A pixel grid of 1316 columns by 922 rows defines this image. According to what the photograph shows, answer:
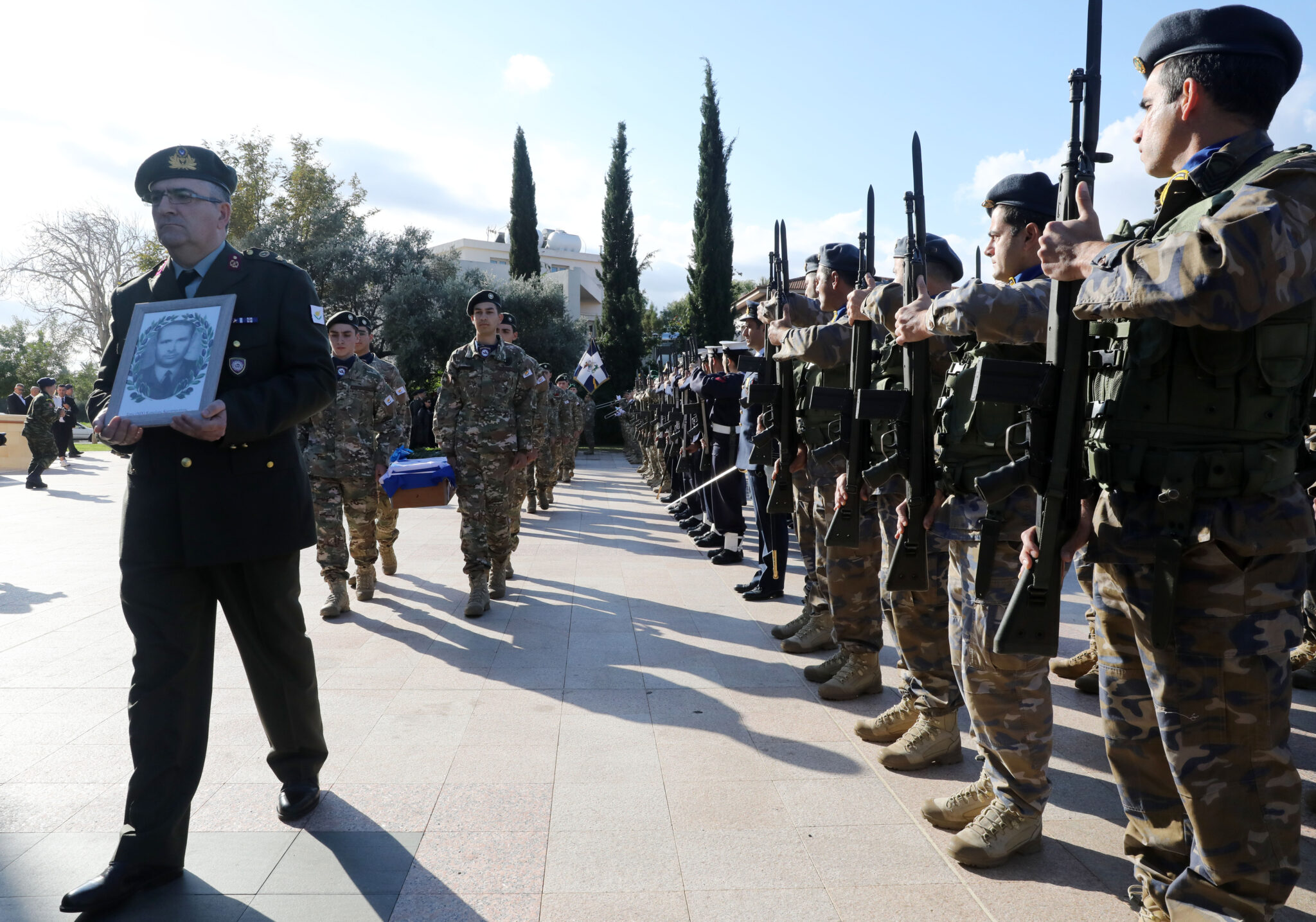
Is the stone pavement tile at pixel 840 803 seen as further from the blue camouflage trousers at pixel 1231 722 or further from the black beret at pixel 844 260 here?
the black beret at pixel 844 260

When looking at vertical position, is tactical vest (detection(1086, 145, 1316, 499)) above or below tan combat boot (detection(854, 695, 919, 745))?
above

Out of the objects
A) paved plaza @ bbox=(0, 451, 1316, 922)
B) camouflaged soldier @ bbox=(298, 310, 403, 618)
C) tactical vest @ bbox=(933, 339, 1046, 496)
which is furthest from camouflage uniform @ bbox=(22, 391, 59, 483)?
tactical vest @ bbox=(933, 339, 1046, 496)

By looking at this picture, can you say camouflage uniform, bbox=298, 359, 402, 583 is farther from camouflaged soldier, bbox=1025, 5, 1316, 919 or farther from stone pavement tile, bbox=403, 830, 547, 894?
camouflaged soldier, bbox=1025, 5, 1316, 919

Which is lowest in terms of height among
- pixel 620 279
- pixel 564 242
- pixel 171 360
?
pixel 171 360

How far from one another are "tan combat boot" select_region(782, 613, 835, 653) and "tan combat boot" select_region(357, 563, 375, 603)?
3457mm

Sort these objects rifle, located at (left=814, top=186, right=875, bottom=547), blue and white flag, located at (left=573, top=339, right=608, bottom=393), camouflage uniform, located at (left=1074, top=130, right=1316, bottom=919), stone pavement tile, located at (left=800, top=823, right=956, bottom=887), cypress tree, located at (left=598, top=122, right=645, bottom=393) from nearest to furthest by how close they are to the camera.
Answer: camouflage uniform, located at (left=1074, top=130, right=1316, bottom=919) → stone pavement tile, located at (left=800, top=823, right=956, bottom=887) → rifle, located at (left=814, top=186, right=875, bottom=547) → blue and white flag, located at (left=573, top=339, right=608, bottom=393) → cypress tree, located at (left=598, top=122, right=645, bottom=393)

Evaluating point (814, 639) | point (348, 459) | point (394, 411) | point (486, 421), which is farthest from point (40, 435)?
point (814, 639)

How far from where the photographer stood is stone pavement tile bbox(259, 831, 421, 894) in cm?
276

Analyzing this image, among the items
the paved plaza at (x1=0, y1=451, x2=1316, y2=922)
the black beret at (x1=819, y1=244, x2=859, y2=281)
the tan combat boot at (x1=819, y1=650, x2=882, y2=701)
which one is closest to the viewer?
the paved plaza at (x1=0, y1=451, x2=1316, y2=922)

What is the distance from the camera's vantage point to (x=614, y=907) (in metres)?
2.61

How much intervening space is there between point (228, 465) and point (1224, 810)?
310 centimetres

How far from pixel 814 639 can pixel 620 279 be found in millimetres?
38713

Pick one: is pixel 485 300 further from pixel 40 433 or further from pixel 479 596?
pixel 40 433

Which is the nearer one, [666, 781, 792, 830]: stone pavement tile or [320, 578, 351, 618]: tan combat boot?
[666, 781, 792, 830]: stone pavement tile
